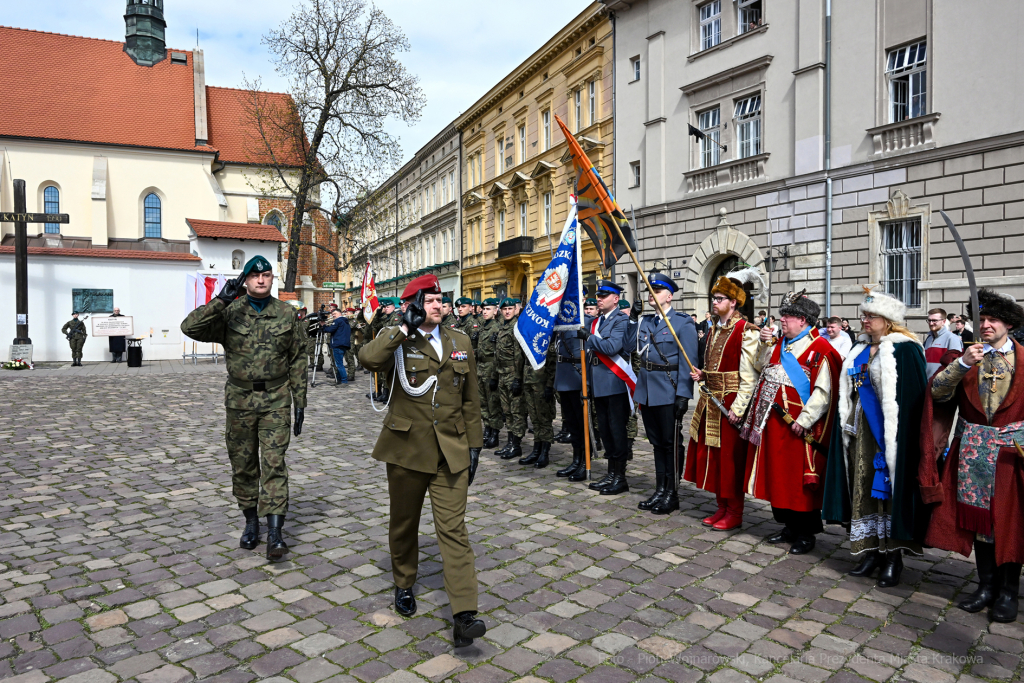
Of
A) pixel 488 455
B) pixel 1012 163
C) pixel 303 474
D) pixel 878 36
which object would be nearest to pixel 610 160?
pixel 878 36

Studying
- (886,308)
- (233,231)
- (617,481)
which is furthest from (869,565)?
(233,231)

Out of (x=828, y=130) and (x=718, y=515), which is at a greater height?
(x=828, y=130)

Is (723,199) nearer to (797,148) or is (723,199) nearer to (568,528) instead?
(797,148)

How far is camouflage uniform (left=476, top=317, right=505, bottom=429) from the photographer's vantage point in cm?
948

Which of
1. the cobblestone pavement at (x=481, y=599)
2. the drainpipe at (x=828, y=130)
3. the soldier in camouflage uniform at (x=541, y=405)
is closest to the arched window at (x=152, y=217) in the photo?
the drainpipe at (x=828, y=130)

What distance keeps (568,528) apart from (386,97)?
29.0 meters

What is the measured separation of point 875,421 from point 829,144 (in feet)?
49.2

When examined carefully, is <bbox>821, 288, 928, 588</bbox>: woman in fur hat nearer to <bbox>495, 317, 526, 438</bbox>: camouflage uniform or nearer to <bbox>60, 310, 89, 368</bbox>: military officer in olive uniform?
<bbox>495, 317, 526, 438</bbox>: camouflage uniform

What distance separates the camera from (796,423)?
499 centimetres

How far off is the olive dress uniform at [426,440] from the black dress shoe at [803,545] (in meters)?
2.67

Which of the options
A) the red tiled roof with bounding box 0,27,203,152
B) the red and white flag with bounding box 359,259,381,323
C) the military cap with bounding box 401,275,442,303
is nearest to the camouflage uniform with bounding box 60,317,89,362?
the red tiled roof with bounding box 0,27,203,152

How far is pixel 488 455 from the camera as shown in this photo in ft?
29.6

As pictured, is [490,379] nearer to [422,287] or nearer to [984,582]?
[422,287]

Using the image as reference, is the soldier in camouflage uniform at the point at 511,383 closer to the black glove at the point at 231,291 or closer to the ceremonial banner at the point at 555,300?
the ceremonial banner at the point at 555,300
